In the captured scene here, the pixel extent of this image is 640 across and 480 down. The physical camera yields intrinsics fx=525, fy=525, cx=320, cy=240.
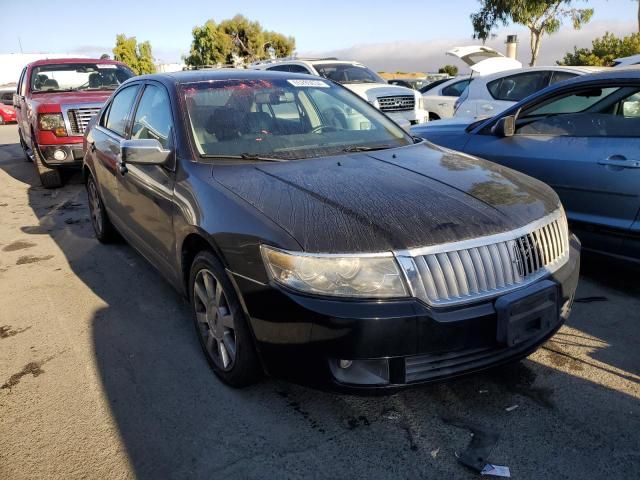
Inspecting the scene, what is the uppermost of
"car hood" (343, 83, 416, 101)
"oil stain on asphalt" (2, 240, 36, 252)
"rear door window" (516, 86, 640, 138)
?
"rear door window" (516, 86, 640, 138)

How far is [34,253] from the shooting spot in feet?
17.1

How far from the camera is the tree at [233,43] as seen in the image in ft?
173

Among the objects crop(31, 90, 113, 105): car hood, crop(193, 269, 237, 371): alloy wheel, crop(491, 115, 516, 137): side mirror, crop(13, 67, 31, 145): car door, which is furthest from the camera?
crop(13, 67, 31, 145): car door

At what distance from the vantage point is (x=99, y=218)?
5.20 meters

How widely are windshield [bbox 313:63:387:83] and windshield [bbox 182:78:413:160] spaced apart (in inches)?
289

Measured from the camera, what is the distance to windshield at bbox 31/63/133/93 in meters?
8.83

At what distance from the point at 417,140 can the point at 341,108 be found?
0.61 m

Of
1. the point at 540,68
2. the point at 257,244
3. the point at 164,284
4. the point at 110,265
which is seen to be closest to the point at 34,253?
the point at 110,265

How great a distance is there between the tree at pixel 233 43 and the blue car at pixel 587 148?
5036 cm

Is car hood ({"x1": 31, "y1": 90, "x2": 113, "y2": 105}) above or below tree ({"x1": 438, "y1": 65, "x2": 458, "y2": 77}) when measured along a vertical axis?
above

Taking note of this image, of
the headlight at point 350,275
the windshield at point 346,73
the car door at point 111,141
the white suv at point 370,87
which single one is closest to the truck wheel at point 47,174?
the car door at point 111,141

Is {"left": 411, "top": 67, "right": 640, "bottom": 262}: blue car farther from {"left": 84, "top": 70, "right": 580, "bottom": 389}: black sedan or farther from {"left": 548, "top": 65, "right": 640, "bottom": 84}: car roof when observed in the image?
{"left": 84, "top": 70, "right": 580, "bottom": 389}: black sedan

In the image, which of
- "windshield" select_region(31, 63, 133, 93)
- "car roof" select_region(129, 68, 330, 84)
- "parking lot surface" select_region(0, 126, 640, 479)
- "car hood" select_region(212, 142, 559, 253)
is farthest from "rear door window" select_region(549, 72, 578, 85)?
"windshield" select_region(31, 63, 133, 93)

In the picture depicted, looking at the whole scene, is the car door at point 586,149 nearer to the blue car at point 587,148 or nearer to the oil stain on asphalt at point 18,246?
the blue car at point 587,148
